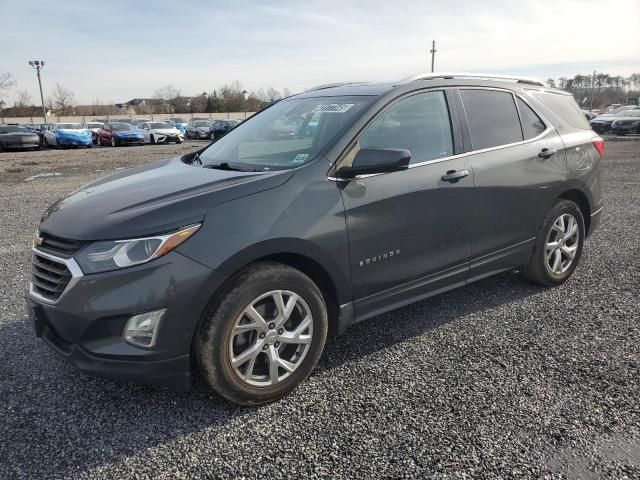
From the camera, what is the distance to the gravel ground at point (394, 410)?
2.39 metres

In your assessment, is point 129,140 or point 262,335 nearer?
point 262,335

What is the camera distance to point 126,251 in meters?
2.49

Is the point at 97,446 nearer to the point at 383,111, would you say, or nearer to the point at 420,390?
the point at 420,390

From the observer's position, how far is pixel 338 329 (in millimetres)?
3180

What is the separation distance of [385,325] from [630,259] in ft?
10.3

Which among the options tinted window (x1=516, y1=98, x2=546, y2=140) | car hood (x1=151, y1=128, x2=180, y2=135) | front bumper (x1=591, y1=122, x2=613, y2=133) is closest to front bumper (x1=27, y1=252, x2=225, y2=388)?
tinted window (x1=516, y1=98, x2=546, y2=140)

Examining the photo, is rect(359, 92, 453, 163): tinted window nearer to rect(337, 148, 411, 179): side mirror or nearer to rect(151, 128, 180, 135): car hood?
rect(337, 148, 411, 179): side mirror

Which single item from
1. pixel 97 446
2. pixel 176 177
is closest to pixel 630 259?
pixel 176 177

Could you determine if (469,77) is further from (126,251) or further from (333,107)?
(126,251)

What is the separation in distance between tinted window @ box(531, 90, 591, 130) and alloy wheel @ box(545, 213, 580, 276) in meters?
0.89

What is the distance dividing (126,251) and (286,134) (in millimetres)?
1581

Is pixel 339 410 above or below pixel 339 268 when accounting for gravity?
below

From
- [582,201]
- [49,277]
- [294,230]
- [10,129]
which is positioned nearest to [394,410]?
[294,230]

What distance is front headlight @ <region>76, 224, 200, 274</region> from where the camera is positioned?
8.11 feet
